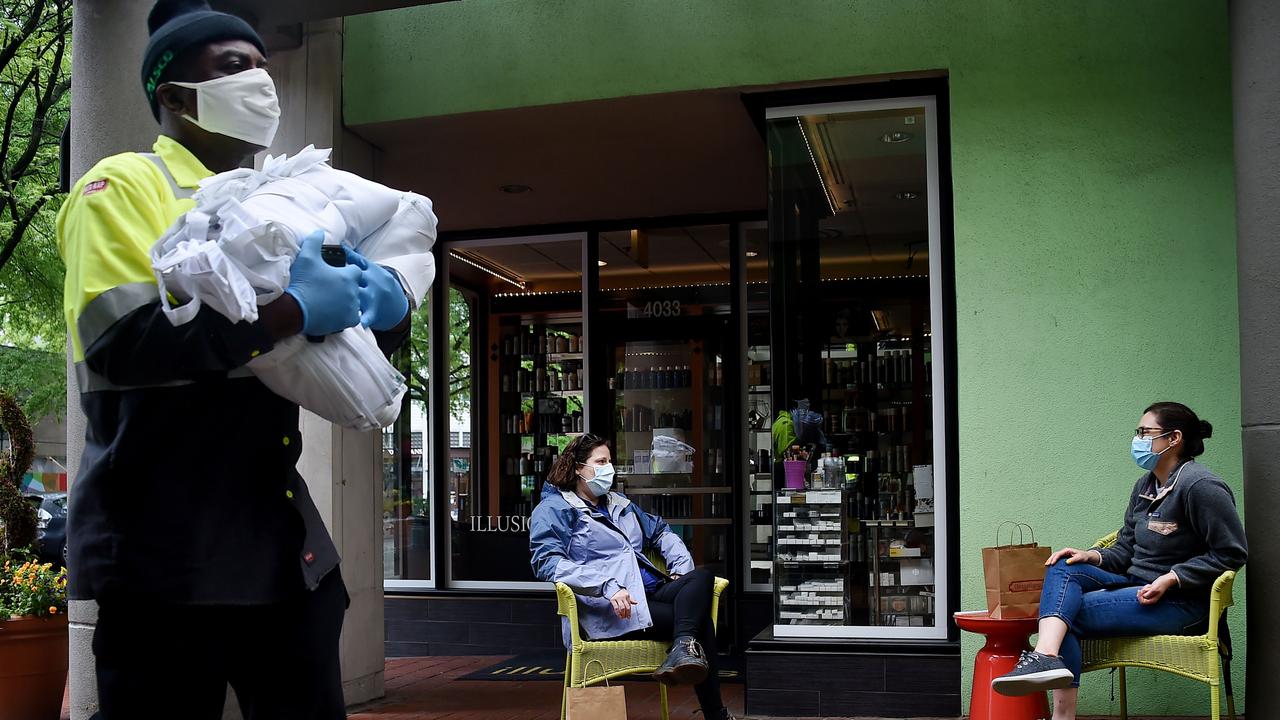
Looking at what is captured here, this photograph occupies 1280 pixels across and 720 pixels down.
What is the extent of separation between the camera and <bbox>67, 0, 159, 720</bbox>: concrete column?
470 centimetres

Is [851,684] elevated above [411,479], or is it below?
below

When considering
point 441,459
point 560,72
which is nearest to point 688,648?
point 560,72

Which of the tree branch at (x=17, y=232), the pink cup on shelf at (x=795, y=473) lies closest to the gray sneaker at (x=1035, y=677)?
the pink cup on shelf at (x=795, y=473)

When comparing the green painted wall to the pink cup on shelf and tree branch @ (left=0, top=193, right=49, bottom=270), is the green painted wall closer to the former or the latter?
the pink cup on shelf

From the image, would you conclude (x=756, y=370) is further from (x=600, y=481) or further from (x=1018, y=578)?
(x=1018, y=578)

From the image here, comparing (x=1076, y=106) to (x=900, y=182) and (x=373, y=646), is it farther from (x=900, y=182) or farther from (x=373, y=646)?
(x=373, y=646)

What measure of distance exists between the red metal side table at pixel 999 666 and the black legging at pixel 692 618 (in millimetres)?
1139

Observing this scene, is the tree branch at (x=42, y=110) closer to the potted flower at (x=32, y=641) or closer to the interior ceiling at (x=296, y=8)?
the interior ceiling at (x=296, y=8)

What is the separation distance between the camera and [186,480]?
2053 millimetres

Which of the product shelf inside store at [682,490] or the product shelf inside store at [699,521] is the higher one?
the product shelf inside store at [682,490]

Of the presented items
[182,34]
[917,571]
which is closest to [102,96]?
[182,34]

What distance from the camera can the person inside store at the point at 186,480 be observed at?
196 centimetres

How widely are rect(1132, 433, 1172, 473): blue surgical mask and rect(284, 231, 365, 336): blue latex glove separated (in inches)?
157

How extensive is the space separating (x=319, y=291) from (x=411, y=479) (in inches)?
316
